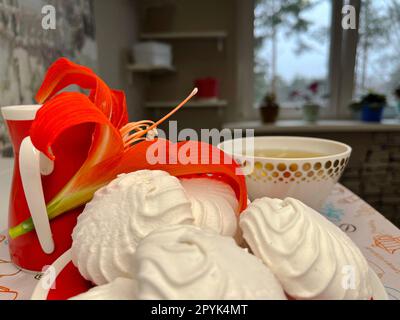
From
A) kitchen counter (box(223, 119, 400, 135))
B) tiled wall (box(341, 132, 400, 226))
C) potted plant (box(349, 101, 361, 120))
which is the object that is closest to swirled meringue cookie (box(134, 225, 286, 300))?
kitchen counter (box(223, 119, 400, 135))

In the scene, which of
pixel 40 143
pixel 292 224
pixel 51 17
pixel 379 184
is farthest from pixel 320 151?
pixel 379 184

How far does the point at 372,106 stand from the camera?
1.91m

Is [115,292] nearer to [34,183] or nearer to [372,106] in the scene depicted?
[34,183]

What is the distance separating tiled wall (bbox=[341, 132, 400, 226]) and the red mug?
71.0 inches

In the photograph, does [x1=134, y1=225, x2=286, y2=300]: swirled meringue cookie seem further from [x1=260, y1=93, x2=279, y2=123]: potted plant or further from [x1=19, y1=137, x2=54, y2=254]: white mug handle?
[x1=260, y1=93, x2=279, y2=123]: potted plant

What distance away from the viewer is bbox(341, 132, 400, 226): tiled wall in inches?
75.5

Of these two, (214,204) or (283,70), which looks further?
(283,70)

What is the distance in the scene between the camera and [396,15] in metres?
2.05

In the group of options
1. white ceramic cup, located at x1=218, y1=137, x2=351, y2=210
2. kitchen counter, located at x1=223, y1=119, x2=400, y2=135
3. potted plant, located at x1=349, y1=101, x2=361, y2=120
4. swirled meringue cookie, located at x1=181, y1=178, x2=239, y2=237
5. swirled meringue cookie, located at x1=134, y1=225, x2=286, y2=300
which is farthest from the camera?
potted plant, located at x1=349, y1=101, x2=361, y2=120

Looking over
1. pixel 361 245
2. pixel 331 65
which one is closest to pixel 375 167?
pixel 331 65

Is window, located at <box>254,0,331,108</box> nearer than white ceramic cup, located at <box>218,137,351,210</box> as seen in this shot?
No

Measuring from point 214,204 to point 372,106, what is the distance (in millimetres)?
1844

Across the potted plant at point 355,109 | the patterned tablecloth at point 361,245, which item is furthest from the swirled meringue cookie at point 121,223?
the potted plant at point 355,109

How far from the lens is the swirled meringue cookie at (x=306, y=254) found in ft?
0.93
